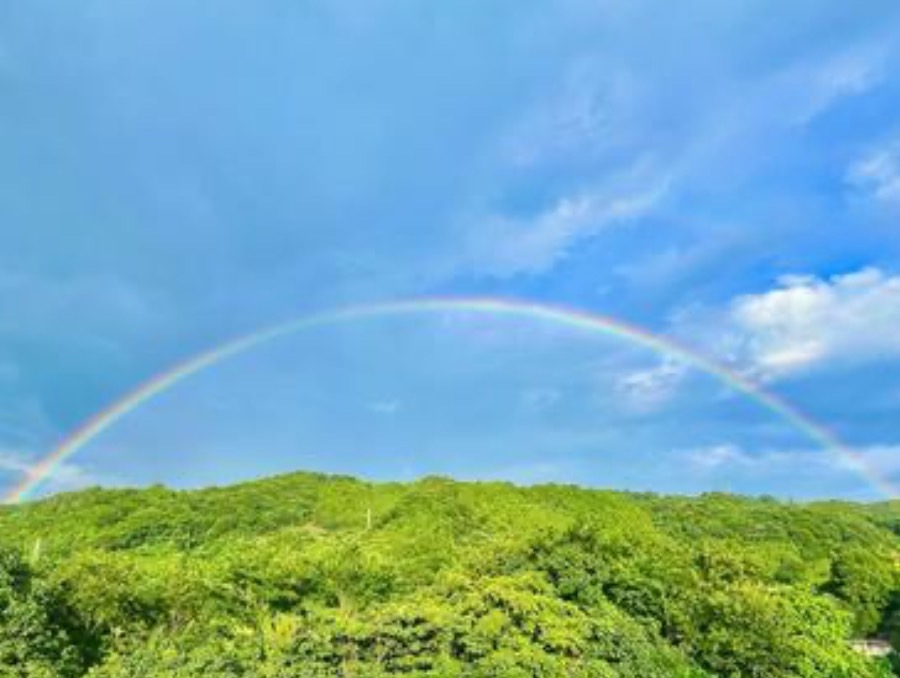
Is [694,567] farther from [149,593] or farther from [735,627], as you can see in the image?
[149,593]

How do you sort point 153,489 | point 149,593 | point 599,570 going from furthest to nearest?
point 153,489
point 149,593
point 599,570

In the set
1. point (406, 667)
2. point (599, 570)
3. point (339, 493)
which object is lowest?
point (406, 667)

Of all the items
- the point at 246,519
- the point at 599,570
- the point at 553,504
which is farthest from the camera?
the point at 246,519

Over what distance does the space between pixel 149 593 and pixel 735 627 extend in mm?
19637

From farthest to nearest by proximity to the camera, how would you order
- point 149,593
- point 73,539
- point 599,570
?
point 73,539 → point 149,593 → point 599,570

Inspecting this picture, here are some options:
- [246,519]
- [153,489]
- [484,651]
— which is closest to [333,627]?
[484,651]

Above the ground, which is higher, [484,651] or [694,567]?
[694,567]

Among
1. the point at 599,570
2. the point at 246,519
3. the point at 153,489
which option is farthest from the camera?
the point at 153,489

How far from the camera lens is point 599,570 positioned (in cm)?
2812

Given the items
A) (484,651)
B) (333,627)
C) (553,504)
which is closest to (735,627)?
(484,651)

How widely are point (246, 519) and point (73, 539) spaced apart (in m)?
19.2

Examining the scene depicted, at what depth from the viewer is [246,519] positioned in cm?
10212

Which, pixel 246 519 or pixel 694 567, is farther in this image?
pixel 246 519

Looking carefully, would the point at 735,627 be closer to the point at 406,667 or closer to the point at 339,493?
the point at 406,667
